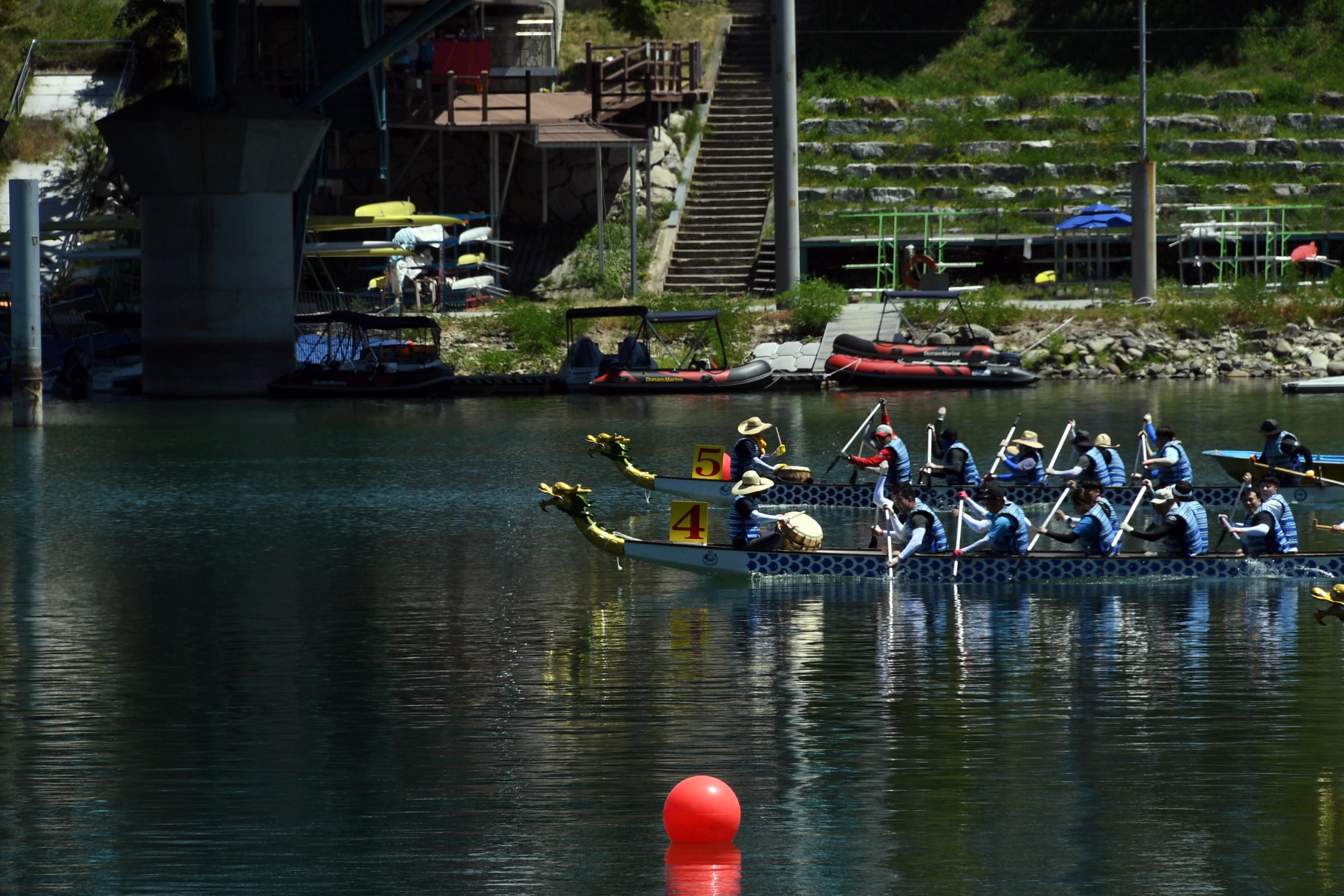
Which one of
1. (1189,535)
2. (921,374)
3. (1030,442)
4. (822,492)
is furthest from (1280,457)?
(921,374)

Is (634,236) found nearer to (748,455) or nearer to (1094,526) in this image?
(748,455)

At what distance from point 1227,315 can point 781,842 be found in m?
44.6

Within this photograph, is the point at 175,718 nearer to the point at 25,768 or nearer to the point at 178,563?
the point at 25,768

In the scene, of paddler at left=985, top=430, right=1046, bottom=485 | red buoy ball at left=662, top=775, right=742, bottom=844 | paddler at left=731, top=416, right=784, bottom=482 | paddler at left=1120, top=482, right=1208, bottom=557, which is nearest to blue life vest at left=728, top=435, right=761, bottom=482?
paddler at left=731, top=416, right=784, bottom=482

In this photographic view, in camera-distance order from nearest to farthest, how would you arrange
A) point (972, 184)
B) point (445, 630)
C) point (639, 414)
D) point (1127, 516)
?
point (445, 630), point (1127, 516), point (639, 414), point (972, 184)

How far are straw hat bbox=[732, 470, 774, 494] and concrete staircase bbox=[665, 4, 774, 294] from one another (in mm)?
33371

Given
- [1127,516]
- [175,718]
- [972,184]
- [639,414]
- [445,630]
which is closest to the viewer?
[175,718]

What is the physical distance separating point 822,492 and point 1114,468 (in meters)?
5.06

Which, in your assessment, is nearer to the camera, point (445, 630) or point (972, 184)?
point (445, 630)

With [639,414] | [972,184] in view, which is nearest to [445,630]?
[639,414]

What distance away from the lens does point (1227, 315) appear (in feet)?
183

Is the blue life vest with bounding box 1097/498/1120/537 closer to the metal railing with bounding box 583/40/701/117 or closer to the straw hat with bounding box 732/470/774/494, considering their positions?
the straw hat with bounding box 732/470/774/494

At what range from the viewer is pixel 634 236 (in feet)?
189

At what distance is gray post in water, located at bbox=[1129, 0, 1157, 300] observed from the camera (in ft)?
177
